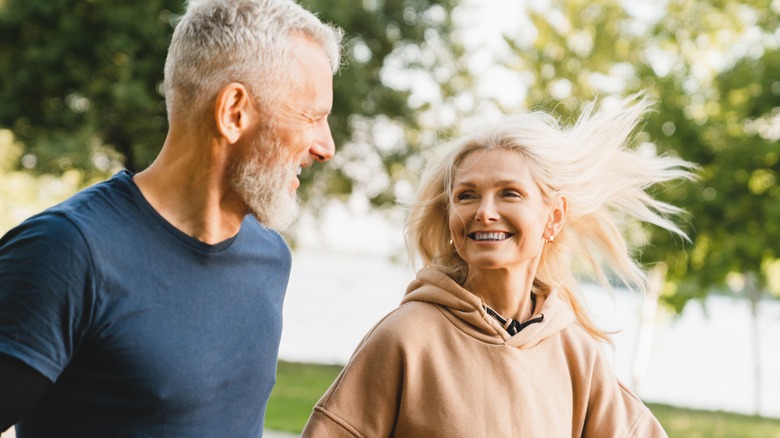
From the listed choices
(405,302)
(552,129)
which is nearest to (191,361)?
(405,302)

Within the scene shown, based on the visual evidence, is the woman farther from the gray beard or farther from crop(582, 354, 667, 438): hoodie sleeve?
the gray beard

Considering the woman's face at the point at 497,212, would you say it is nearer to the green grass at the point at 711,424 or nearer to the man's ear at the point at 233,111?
the man's ear at the point at 233,111

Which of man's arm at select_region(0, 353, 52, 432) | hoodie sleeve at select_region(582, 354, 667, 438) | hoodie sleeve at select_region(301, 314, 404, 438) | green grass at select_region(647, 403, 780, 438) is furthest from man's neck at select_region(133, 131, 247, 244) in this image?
green grass at select_region(647, 403, 780, 438)

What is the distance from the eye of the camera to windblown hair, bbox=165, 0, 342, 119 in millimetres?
2279

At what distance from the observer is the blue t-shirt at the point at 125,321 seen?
1931 millimetres

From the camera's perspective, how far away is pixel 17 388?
1.90 meters

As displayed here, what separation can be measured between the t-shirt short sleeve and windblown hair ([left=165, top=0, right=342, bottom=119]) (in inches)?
19.8

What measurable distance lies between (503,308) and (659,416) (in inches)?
389

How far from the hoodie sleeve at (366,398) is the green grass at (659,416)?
5770 mm

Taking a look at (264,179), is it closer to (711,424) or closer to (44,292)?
(44,292)

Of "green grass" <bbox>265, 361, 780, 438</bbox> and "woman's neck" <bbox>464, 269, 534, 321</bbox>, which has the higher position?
"woman's neck" <bbox>464, 269, 534, 321</bbox>

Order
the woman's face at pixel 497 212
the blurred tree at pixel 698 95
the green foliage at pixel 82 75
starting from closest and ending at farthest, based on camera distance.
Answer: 1. the woman's face at pixel 497 212
2. the green foliage at pixel 82 75
3. the blurred tree at pixel 698 95

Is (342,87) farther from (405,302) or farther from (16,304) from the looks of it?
Result: (16,304)

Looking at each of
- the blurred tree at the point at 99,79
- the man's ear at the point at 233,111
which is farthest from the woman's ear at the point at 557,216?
the blurred tree at the point at 99,79
